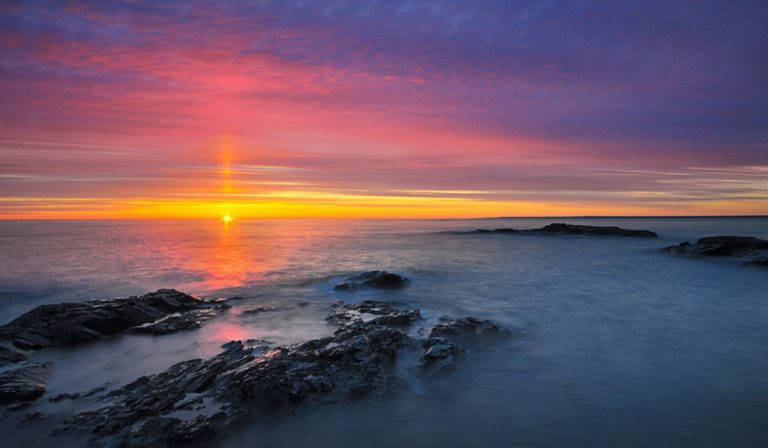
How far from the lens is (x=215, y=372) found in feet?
30.4

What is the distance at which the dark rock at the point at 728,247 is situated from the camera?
35531 millimetres

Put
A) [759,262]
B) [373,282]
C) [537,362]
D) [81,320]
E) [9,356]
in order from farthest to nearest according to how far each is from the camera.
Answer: [759,262]
[373,282]
[81,320]
[9,356]
[537,362]

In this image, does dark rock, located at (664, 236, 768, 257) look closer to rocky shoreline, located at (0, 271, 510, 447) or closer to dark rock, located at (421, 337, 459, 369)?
rocky shoreline, located at (0, 271, 510, 447)

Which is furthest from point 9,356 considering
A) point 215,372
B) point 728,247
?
point 728,247

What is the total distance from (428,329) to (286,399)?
21.2ft

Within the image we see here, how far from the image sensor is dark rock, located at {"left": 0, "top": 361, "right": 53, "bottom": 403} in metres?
8.52

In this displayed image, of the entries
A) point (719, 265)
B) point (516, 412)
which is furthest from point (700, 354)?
point (719, 265)

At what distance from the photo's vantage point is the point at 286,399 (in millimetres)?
8016

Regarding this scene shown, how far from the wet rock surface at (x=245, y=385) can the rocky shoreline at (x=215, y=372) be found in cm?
2

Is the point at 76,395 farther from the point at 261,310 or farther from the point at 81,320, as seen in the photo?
the point at 261,310

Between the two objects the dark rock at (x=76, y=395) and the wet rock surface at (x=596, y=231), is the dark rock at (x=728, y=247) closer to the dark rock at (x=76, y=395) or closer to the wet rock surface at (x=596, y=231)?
the wet rock surface at (x=596, y=231)

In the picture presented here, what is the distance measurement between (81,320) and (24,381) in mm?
4578

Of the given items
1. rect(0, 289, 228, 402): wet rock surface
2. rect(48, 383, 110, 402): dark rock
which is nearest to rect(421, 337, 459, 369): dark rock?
rect(48, 383, 110, 402): dark rock

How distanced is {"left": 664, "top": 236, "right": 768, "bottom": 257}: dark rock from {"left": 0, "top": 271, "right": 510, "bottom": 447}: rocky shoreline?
3412cm
